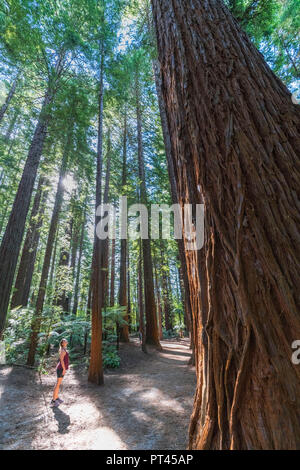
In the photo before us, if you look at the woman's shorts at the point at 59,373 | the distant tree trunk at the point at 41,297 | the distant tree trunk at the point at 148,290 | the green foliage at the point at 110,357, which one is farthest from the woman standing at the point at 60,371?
the distant tree trunk at the point at 148,290

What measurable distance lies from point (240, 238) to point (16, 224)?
7.89m

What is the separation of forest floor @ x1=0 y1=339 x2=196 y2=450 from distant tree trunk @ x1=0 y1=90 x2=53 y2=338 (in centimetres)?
239

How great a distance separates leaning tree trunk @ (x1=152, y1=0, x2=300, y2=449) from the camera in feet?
3.05

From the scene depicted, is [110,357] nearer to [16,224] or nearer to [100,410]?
[100,410]

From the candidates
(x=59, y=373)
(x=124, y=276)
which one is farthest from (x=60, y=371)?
(x=124, y=276)

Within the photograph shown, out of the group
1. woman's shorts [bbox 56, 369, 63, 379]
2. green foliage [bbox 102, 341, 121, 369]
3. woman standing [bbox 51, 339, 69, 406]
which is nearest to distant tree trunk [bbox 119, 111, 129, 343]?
green foliage [bbox 102, 341, 121, 369]

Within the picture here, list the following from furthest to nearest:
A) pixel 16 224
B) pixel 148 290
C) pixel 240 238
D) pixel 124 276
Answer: pixel 124 276, pixel 148 290, pixel 16 224, pixel 240 238

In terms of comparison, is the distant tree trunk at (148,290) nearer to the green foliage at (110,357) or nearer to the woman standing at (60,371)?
the green foliage at (110,357)

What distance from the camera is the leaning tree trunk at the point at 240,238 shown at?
0.93 meters

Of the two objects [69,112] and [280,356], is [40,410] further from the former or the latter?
[69,112]

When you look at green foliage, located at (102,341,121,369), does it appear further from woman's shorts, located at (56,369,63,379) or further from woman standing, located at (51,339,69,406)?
woman's shorts, located at (56,369,63,379)

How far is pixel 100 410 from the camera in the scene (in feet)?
15.1
